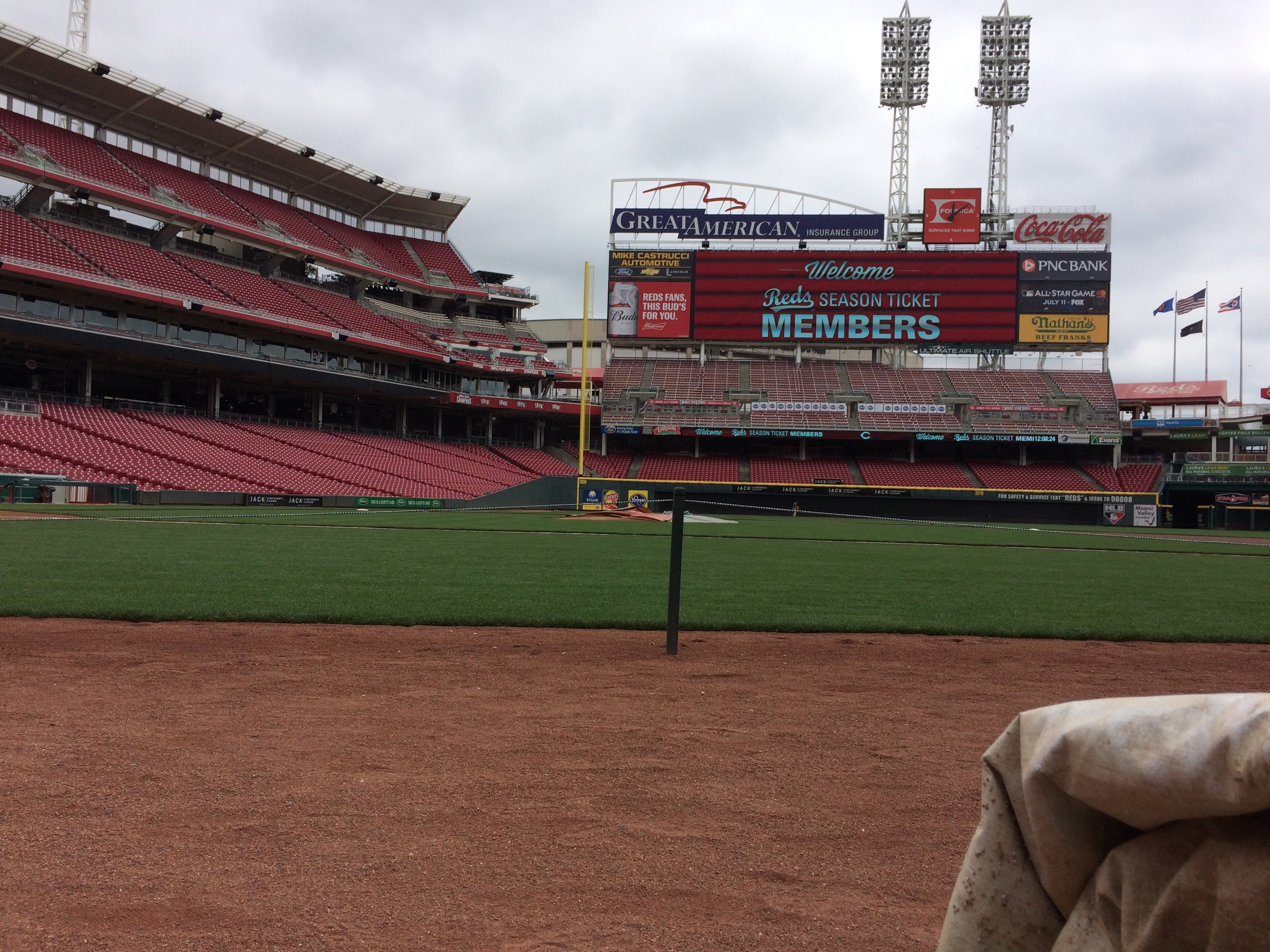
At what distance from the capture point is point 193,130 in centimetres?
4703

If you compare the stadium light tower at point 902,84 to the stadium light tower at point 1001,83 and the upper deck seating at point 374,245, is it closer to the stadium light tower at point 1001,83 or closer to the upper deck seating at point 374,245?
the stadium light tower at point 1001,83

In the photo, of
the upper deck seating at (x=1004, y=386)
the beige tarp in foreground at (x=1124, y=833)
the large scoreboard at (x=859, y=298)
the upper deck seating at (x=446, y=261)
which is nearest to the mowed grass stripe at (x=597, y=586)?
the beige tarp in foreground at (x=1124, y=833)

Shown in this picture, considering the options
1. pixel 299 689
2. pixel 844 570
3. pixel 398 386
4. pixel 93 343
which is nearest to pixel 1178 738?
pixel 299 689

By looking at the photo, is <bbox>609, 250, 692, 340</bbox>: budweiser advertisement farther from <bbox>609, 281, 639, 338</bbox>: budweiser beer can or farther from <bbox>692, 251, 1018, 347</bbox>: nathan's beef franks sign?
<bbox>692, 251, 1018, 347</bbox>: nathan's beef franks sign

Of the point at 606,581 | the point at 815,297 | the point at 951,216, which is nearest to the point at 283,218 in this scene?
the point at 815,297

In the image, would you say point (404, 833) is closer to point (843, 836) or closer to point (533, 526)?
point (843, 836)

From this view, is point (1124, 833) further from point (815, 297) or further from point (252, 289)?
point (815, 297)

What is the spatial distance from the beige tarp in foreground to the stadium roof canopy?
4998 cm

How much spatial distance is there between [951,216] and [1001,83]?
373 inches

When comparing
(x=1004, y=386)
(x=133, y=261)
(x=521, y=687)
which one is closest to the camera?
(x=521, y=687)

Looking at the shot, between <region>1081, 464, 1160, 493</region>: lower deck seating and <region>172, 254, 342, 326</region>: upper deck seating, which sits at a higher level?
<region>172, 254, 342, 326</region>: upper deck seating

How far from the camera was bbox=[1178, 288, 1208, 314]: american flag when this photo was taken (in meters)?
51.3

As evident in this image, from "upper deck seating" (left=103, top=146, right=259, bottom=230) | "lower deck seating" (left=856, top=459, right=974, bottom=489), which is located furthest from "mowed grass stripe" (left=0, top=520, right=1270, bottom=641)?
"upper deck seating" (left=103, top=146, right=259, bottom=230)

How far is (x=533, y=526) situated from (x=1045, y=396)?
138 ft
